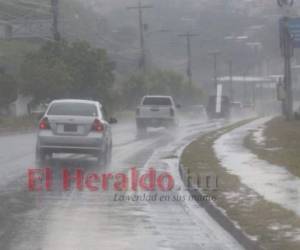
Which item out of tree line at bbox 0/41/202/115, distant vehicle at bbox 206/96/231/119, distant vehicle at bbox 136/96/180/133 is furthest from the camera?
distant vehicle at bbox 206/96/231/119

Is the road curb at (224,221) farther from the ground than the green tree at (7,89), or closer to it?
closer to it

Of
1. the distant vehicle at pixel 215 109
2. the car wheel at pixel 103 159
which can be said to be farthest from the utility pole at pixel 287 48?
the distant vehicle at pixel 215 109

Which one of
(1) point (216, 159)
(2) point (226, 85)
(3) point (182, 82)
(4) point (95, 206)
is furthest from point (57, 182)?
(2) point (226, 85)

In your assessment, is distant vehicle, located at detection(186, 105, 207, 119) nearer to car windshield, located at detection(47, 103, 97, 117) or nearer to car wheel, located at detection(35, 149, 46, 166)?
car windshield, located at detection(47, 103, 97, 117)

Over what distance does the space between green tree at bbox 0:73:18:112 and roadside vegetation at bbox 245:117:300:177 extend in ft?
67.2

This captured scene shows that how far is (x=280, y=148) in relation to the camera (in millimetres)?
25656

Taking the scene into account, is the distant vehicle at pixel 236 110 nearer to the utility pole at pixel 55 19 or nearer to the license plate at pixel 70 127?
the utility pole at pixel 55 19

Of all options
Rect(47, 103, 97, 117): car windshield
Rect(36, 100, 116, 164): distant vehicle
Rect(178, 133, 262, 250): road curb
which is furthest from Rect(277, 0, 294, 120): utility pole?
Rect(178, 133, 262, 250): road curb

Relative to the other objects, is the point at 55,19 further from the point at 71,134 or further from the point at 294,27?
the point at 71,134

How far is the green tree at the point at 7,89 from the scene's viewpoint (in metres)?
49.9

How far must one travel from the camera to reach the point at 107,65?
57.9 meters

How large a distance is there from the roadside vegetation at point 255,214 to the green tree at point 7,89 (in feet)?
108

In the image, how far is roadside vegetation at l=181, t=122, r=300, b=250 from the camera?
393 inches

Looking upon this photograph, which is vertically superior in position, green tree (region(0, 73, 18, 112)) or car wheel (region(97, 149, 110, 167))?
green tree (region(0, 73, 18, 112))
